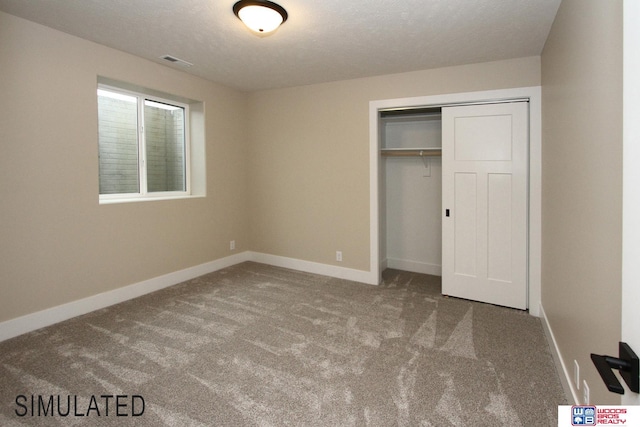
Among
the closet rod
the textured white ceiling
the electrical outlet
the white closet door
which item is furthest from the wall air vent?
the electrical outlet

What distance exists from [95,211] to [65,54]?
1443mm

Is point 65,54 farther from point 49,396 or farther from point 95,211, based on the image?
point 49,396

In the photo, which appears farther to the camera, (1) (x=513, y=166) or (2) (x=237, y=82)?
(2) (x=237, y=82)

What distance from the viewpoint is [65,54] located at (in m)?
3.06

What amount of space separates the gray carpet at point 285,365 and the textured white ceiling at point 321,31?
101 inches

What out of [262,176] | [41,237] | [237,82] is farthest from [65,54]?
[262,176]

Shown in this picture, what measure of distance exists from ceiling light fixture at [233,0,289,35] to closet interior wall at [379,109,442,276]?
237 cm

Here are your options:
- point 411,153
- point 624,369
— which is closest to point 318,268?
point 411,153

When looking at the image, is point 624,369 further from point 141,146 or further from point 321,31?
point 141,146

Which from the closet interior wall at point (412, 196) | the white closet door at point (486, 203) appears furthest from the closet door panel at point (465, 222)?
the closet interior wall at point (412, 196)

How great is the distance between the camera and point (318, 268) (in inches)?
187

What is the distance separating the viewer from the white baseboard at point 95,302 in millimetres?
2844

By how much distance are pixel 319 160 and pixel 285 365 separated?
9.35ft

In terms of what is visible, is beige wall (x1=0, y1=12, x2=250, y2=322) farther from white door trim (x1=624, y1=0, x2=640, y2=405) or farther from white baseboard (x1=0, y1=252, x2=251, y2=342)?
white door trim (x1=624, y1=0, x2=640, y2=405)
